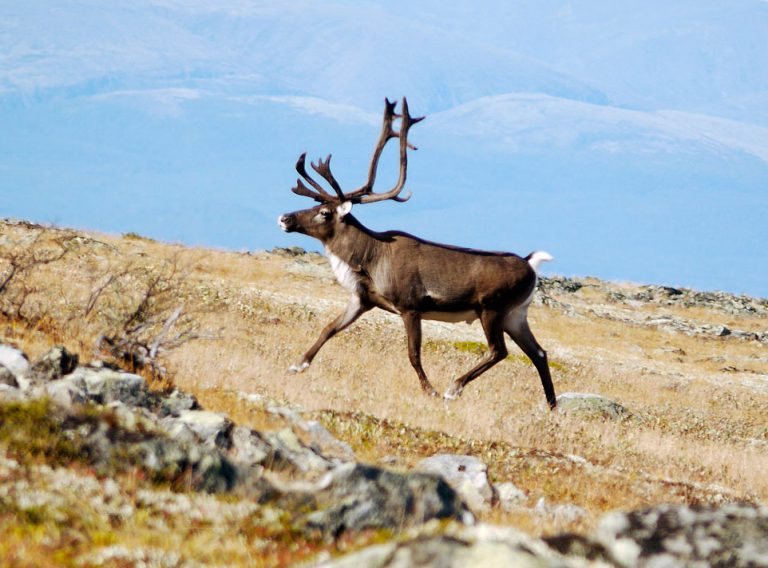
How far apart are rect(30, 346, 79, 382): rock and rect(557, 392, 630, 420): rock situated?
1116 cm

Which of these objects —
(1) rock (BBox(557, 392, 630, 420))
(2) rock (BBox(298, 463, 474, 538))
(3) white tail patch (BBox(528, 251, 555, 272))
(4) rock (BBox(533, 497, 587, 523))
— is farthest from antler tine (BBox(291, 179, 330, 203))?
(2) rock (BBox(298, 463, 474, 538))

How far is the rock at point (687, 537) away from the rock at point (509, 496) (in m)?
3.04

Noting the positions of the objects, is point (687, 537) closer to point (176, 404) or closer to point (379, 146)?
point (176, 404)

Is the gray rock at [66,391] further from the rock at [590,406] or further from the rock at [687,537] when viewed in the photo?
the rock at [590,406]

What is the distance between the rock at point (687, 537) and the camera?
17.8 feet

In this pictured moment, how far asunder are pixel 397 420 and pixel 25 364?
5.75m

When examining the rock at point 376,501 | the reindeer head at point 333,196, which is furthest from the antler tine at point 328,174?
the rock at point 376,501

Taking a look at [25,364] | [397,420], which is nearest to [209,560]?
[25,364]

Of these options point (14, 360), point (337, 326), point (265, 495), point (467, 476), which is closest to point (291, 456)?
point (265, 495)

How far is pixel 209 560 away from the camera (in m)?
5.46

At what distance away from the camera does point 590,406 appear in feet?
62.5

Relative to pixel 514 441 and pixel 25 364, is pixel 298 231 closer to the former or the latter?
pixel 514 441

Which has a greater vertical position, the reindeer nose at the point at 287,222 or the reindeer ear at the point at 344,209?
the reindeer ear at the point at 344,209

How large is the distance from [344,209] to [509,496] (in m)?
8.82
